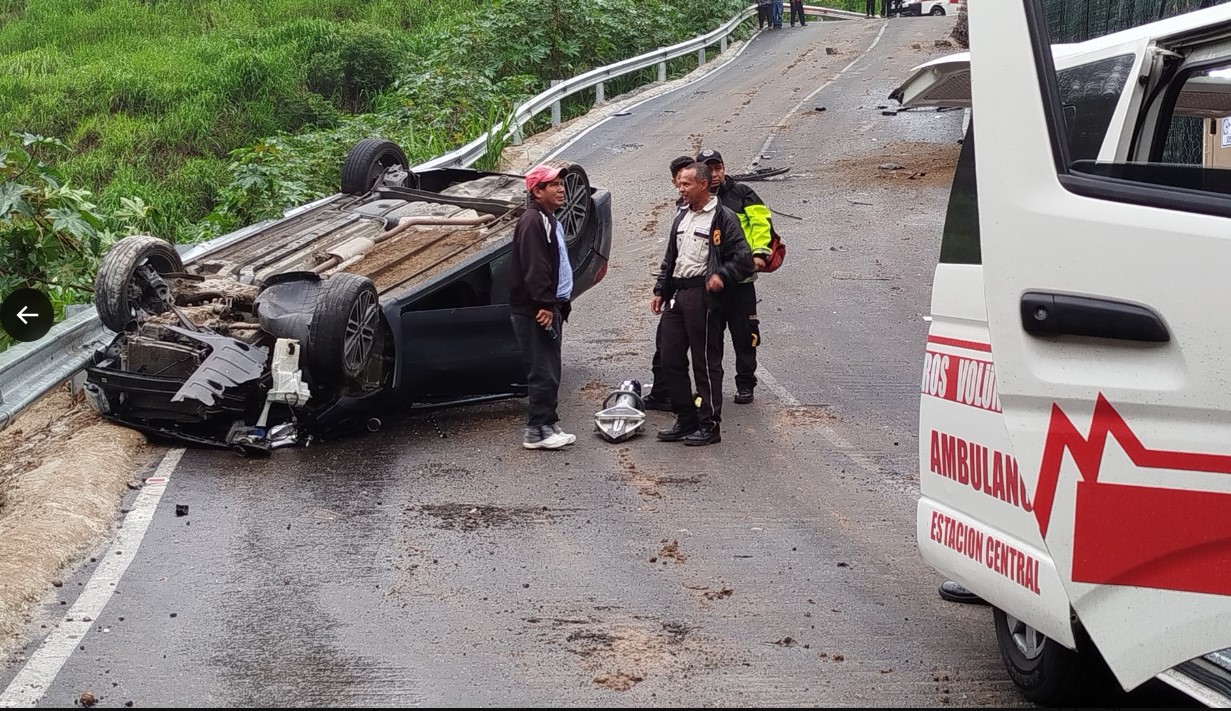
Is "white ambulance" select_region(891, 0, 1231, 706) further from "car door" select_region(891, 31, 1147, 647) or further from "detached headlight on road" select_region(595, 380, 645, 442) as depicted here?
"detached headlight on road" select_region(595, 380, 645, 442)

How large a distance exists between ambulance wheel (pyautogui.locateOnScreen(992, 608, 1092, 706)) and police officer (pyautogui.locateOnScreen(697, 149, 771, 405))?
439 cm

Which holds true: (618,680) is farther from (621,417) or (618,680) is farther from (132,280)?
(132,280)

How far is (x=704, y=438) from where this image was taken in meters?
8.20

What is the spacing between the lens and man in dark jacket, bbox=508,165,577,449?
26.8 ft

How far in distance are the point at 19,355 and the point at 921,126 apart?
16.6 meters

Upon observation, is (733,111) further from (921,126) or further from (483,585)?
(483,585)

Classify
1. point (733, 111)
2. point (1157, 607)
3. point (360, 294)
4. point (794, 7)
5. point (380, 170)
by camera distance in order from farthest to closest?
point (794, 7) → point (733, 111) → point (380, 170) → point (360, 294) → point (1157, 607)

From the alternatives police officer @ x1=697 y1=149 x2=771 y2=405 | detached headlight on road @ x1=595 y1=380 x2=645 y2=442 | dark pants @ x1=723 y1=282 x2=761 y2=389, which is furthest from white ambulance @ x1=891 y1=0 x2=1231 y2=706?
dark pants @ x1=723 y1=282 x2=761 y2=389

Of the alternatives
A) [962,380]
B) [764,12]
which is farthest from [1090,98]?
[764,12]

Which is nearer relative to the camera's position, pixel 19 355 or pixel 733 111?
pixel 19 355

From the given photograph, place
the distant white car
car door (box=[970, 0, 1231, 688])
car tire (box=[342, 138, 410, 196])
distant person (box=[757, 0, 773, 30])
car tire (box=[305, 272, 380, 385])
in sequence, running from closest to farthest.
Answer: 1. car door (box=[970, 0, 1231, 688])
2. car tire (box=[305, 272, 380, 385])
3. car tire (box=[342, 138, 410, 196])
4. distant person (box=[757, 0, 773, 30])
5. the distant white car

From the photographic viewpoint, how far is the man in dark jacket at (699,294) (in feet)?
26.9

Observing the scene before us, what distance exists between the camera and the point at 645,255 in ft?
46.2

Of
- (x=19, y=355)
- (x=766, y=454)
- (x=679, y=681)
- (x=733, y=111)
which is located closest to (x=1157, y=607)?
(x=679, y=681)
